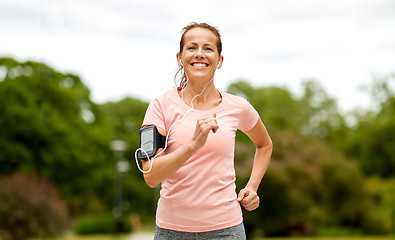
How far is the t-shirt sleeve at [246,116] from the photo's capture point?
276 cm

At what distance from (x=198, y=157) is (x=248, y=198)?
37cm

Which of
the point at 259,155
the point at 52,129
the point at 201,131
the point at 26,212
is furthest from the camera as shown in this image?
the point at 52,129

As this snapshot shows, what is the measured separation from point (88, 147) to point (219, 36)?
3035 centimetres

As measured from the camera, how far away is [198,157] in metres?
2.52

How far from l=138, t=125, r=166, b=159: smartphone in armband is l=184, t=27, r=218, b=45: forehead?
479mm

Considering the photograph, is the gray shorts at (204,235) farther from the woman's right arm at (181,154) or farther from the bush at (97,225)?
the bush at (97,225)

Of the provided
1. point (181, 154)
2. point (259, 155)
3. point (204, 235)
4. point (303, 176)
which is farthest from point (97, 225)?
point (181, 154)

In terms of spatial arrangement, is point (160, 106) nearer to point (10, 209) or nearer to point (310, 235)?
point (10, 209)

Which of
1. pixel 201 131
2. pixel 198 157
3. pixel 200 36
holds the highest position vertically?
pixel 200 36

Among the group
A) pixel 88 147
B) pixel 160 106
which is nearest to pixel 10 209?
pixel 88 147

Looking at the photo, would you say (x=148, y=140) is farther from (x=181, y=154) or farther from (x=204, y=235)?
(x=204, y=235)

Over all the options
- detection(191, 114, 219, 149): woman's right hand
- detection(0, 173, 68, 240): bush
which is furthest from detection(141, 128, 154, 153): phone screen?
detection(0, 173, 68, 240): bush

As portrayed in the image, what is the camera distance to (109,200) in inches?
1657

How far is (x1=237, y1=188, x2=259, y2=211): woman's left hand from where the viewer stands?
2.70 meters
